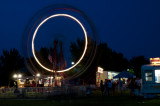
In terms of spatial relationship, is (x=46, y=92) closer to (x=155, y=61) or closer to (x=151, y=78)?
(x=151, y=78)

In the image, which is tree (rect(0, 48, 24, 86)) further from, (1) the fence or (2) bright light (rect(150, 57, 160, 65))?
(2) bright light (rect(150, 57, 160, 65))

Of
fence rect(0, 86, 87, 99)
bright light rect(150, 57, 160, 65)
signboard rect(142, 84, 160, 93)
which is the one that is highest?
bright light rect(150, 57, 160, 65)

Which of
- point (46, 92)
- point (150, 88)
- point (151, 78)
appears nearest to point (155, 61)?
point (151, 78)

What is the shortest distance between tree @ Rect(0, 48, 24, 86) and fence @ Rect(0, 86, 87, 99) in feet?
160

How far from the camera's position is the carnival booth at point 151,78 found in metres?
22.1

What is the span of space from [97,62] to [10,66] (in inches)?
1006

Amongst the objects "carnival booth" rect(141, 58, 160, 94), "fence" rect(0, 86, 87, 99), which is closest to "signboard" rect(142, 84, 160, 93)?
"carnival booth" rect(141, 58, 160, 94)

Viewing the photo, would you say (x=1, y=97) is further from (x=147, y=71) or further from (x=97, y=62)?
(x=97, y=62)

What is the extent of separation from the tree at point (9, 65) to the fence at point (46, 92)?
160 ft

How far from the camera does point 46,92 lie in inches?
1007

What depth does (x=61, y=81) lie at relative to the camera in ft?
90.8

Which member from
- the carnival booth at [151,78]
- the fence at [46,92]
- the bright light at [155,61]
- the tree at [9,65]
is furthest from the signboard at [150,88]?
the tree at [9,65]

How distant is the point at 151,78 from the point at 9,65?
62.7m

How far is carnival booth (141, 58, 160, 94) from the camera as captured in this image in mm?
22078
